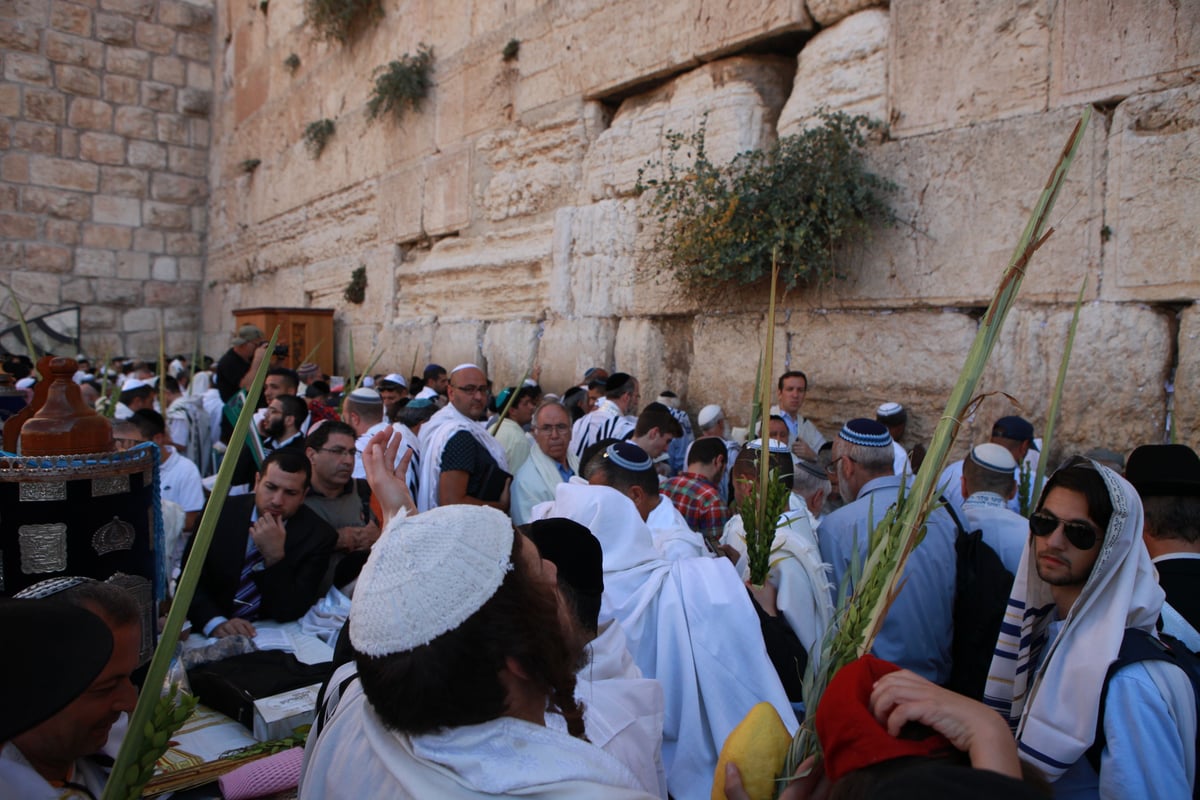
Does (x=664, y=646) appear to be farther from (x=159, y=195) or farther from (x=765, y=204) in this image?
(x=159, y=195)

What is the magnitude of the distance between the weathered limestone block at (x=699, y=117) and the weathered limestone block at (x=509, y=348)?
153cm

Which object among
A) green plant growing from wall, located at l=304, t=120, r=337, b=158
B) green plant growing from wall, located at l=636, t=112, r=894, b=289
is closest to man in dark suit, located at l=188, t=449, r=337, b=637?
green plant growing from wall, located at l=636, t=112, r=894, b=289

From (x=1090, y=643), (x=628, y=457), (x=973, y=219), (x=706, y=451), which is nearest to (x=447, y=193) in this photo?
(x=973, y=219)

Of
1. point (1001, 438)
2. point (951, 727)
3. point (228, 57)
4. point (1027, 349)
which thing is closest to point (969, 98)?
point (1027, 349)

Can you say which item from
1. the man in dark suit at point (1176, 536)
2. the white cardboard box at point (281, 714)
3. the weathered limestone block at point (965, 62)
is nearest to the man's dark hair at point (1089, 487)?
the man in dark suit at point (1176, 536)

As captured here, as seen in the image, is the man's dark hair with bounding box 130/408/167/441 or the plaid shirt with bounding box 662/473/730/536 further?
the man's dark hair with bounding box 130/408/167/441

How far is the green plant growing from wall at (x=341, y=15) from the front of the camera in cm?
1086

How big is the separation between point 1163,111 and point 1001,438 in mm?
1946

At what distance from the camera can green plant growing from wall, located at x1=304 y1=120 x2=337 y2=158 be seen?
38.8 ft

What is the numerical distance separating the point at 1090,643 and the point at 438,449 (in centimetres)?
309

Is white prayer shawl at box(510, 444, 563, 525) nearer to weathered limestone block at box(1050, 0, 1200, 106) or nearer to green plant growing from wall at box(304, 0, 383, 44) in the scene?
weathered limestone block at box(1050, 0, 1200, 106)

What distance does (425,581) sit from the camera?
1.18m

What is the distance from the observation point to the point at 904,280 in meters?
5.35

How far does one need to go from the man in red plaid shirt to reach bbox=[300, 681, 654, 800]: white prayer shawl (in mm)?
2234
